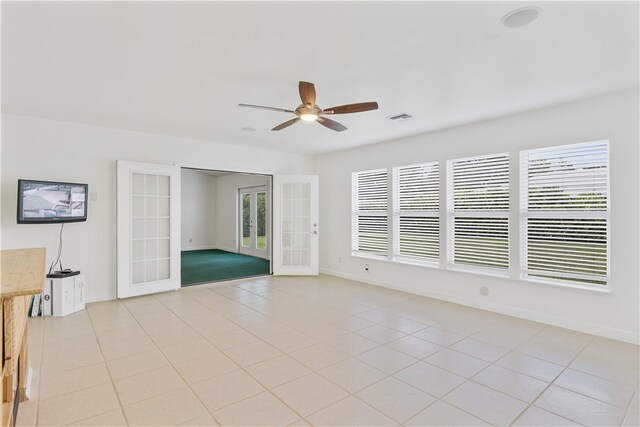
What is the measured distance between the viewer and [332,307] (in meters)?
4.49

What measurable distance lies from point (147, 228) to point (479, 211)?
4.93 metres

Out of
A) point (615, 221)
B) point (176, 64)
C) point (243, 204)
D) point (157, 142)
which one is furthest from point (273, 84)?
point (243, 204)

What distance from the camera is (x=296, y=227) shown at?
22.0 feet

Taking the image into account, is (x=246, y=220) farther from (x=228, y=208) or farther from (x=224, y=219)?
(x=224, y=219)

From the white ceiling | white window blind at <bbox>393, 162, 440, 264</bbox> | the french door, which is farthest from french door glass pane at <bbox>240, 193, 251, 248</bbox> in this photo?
the white ceiling

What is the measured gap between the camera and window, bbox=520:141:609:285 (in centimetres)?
352

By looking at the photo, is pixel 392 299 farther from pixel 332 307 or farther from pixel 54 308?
Answer: pixel 54 308

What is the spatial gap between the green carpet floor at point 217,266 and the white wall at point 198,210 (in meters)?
0.66

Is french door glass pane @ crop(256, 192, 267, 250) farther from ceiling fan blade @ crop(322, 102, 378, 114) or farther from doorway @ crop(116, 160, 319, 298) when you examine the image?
ceiling fan blade @ crop(322, 102, 378, 114)

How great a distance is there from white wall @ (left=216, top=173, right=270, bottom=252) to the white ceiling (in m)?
5.83

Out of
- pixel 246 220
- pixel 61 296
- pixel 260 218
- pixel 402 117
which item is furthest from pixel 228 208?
pixel 402 117

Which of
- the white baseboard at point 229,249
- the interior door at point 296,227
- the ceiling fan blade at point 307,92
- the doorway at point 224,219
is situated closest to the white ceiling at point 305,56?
the ceiling fan blade at point 307,92

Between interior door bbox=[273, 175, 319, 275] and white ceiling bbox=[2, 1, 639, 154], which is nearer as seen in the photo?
white ceiling bbox=[2, 1, 639, 154]

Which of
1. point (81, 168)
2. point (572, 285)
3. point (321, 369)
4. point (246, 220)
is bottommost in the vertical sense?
point (321, 369)
